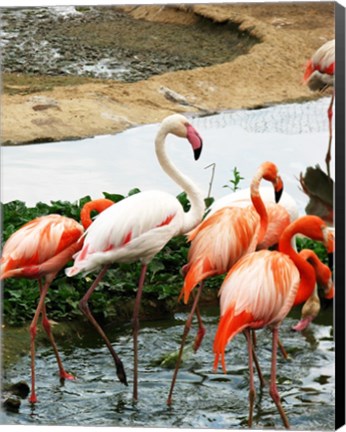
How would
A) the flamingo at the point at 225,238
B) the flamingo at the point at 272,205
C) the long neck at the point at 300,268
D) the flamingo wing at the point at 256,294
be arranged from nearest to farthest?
the flamingo wing at the point at 256,294, the long neck at the point at 300,268, the flamingo at the point at 225,238, the flamingo at the point at 272,205

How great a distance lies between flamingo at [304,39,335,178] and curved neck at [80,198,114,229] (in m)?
1.15

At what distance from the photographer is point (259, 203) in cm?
696

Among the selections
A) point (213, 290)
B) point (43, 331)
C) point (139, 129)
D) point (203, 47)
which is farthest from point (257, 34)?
point (43, 331)

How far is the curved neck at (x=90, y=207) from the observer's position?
718 cm

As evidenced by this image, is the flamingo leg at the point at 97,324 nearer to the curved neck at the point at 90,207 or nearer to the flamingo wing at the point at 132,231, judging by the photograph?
the flamingo wing at the point at 132,231

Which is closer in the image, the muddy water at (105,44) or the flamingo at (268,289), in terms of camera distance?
the flamingo at (268,289)

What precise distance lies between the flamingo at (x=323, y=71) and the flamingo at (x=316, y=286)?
0.44m

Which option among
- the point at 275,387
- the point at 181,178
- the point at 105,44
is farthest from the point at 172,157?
the point at 275,387

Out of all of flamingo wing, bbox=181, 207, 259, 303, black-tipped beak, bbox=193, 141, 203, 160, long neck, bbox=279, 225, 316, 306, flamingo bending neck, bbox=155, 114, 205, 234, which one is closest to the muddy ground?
flamingo bending neck, bbox=155, 114, 205, 234

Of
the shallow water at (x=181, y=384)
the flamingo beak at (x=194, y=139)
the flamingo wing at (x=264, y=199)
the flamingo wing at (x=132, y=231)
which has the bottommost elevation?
the shallow water at (x=181, y=384)

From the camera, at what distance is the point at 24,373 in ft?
23.8

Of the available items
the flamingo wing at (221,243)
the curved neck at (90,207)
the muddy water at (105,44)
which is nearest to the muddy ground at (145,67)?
the muddy water at (105,44)

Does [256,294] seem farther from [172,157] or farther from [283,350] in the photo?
[172,157]

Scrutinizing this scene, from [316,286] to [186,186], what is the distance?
2.67 feet
